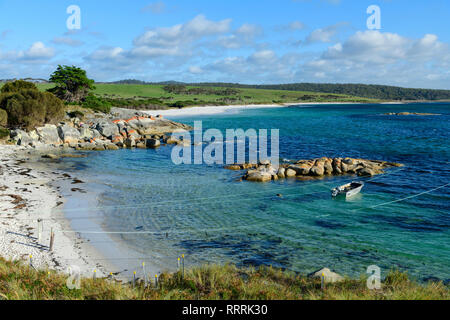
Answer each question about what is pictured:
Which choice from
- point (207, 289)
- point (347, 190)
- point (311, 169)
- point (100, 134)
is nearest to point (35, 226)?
point (207, 289)

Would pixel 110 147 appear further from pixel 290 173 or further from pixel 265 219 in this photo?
pixel 265 219

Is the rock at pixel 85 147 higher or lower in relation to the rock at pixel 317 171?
higher

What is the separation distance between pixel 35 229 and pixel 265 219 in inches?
469

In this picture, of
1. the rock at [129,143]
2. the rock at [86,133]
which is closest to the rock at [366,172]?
the rock at [129,143]

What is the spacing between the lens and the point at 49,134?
45312mm

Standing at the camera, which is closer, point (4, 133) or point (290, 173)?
point (290, 173)

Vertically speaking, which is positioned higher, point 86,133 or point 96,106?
point 96,106

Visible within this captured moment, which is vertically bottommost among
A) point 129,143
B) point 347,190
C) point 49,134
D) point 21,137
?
point 347,190

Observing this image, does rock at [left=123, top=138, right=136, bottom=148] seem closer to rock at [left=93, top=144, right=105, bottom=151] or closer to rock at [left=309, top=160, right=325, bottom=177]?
rock at [left=93, top=144, right=105, bottom=151]

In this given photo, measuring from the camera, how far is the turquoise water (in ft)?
46.9

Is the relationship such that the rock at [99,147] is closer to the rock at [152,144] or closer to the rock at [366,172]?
the rock at [152,144]

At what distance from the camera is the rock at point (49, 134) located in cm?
4453

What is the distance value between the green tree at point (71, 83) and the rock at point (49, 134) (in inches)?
1022
